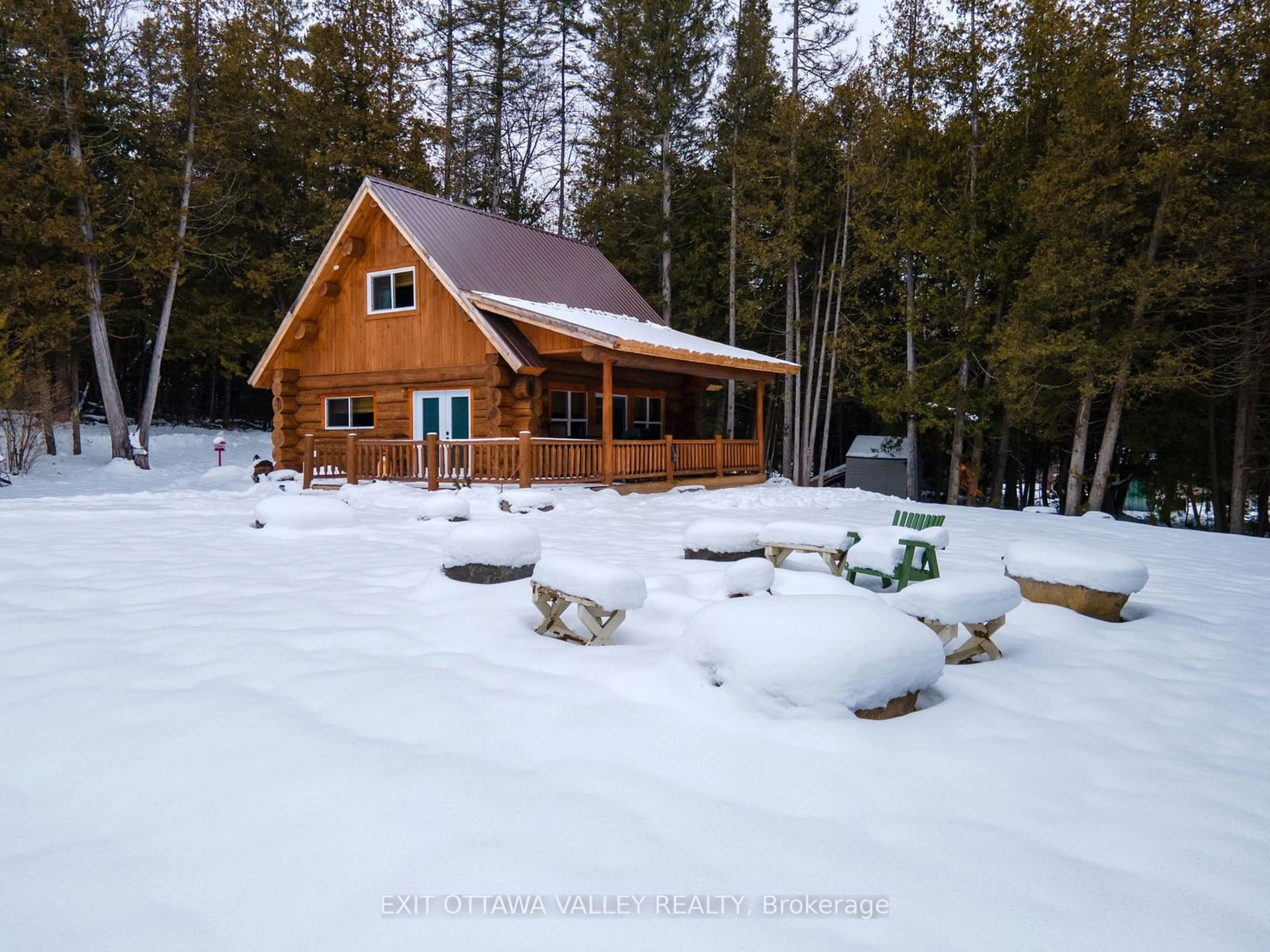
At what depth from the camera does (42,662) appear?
4.17m

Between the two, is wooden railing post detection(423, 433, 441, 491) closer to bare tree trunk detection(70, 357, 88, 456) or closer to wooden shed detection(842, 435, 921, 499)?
wooden shed detection(842, 435, 921, 499)

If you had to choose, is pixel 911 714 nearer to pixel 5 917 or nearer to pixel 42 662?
pixel 5 917

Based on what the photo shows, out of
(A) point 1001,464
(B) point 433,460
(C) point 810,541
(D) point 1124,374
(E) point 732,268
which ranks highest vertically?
(E) point 732,268

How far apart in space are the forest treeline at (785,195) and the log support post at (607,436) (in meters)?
9.05

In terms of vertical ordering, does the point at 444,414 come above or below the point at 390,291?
below

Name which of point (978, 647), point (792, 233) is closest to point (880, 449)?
point (792, 233)

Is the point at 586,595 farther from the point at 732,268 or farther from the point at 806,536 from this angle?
the point at 732,268

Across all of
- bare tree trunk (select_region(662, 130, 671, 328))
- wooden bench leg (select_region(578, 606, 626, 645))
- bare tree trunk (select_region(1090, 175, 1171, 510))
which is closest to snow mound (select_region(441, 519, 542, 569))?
wooden bench leg (select_region(578, 606, 626, 645))

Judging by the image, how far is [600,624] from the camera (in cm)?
476

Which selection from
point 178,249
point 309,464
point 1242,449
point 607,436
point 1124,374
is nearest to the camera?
point 607,436

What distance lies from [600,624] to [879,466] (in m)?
19.3

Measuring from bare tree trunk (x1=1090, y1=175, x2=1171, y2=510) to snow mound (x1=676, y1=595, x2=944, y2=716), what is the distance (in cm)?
1519

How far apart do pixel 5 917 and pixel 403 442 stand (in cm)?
1328

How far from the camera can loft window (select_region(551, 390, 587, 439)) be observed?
17.6m
